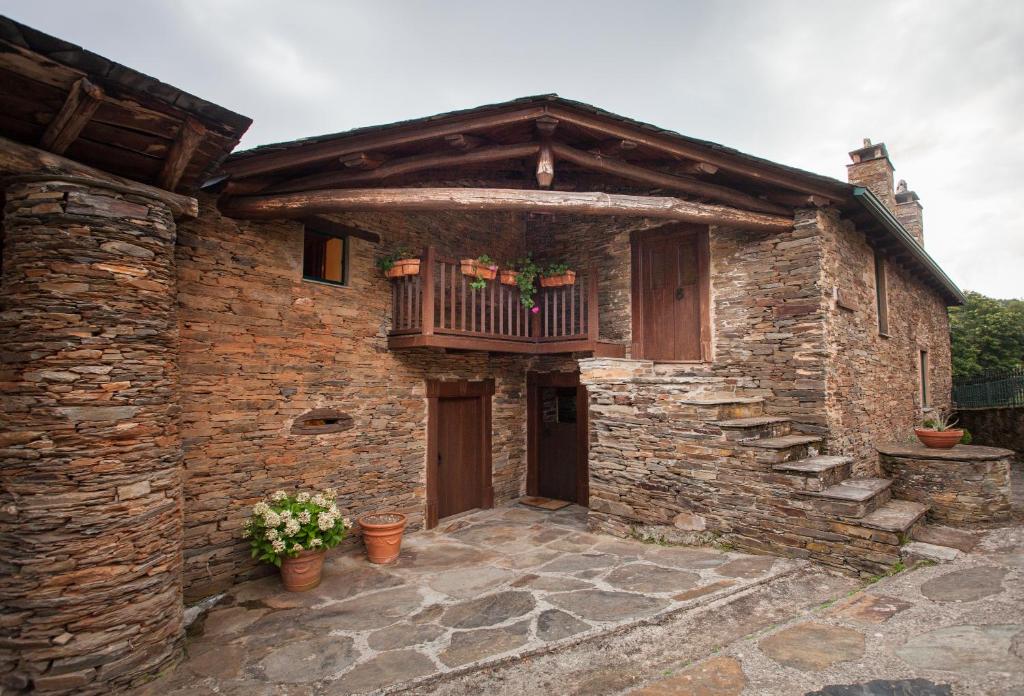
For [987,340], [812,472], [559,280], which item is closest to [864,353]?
[812,472]

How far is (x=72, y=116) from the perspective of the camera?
3.20 metres

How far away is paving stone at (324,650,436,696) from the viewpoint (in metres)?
3.20

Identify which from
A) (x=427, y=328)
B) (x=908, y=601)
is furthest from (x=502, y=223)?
(x=908, y=601)

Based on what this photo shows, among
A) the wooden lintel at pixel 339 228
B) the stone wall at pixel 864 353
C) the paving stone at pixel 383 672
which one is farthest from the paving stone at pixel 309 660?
the stone wall at pixel 864 353

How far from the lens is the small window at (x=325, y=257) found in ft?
20.5

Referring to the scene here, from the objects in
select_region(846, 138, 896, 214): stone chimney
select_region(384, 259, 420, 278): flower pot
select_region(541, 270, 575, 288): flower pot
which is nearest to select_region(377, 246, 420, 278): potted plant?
select_region(384, 259, 420, 278): flower pot

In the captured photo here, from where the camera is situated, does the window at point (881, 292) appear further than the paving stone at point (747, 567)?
Yes

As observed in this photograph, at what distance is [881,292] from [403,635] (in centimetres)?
899

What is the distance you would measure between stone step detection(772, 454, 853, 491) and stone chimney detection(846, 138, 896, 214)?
21.3 ft

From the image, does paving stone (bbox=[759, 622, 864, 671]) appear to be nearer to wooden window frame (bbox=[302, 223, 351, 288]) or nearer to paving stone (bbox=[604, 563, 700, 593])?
paving stone (bbox=[604, 563, 700, 593])

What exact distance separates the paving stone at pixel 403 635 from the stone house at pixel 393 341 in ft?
5.02

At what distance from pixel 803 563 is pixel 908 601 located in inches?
46.9

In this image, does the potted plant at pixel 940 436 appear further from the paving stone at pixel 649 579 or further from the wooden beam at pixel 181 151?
the wooden beam at pixel 181 151

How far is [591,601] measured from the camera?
14.0 ft
